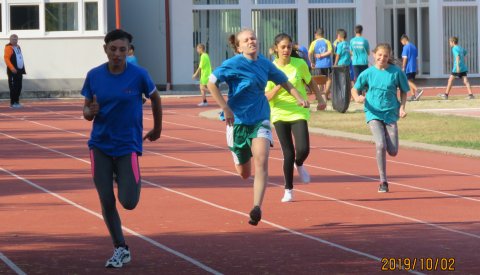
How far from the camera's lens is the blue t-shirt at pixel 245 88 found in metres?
11.7

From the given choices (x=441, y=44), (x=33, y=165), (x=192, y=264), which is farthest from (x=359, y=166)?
(x=441, y=44)

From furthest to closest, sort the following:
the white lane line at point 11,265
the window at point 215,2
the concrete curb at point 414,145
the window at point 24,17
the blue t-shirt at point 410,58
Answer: the window at point 215,2 → the window at point 24,17 → the blue t-shirt at point 410,58 → the concrete curb at point 414,145 → the white lane line at point 11,265

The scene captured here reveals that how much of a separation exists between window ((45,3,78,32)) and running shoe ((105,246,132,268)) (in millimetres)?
33732

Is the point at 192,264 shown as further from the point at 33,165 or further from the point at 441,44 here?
the point at 441,44

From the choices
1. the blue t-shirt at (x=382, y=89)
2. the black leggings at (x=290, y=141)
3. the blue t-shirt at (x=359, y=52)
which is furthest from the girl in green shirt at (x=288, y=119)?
the blue t-shirt at (x=359, y=52)

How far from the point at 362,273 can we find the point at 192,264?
1327mm

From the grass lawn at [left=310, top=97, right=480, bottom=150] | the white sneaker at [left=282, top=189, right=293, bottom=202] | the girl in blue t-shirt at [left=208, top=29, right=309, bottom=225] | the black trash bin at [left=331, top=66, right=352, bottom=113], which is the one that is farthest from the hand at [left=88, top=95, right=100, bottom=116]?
the black trash bin at [left=331, top=66, right=352, bottom=113]

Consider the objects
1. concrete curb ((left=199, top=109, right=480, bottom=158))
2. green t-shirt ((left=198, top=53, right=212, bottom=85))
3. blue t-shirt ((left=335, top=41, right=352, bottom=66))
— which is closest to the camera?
concrete curb ((left=199, top=109, right=480, bottom=158))

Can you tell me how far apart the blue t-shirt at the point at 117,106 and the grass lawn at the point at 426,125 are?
11631 millimetres

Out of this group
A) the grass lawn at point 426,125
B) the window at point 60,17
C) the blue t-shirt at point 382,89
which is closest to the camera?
the blue t-shirt at point 382,89

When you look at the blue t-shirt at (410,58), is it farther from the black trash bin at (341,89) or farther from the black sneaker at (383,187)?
the black sneaker at (383,187)

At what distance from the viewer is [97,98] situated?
31.3 ft

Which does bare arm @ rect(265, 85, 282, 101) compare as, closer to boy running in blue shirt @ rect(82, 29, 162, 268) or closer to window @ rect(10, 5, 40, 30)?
boy running in blue shirt @ rect(82, 29, 162, 268)

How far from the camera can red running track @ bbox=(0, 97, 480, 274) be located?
9.77 m
